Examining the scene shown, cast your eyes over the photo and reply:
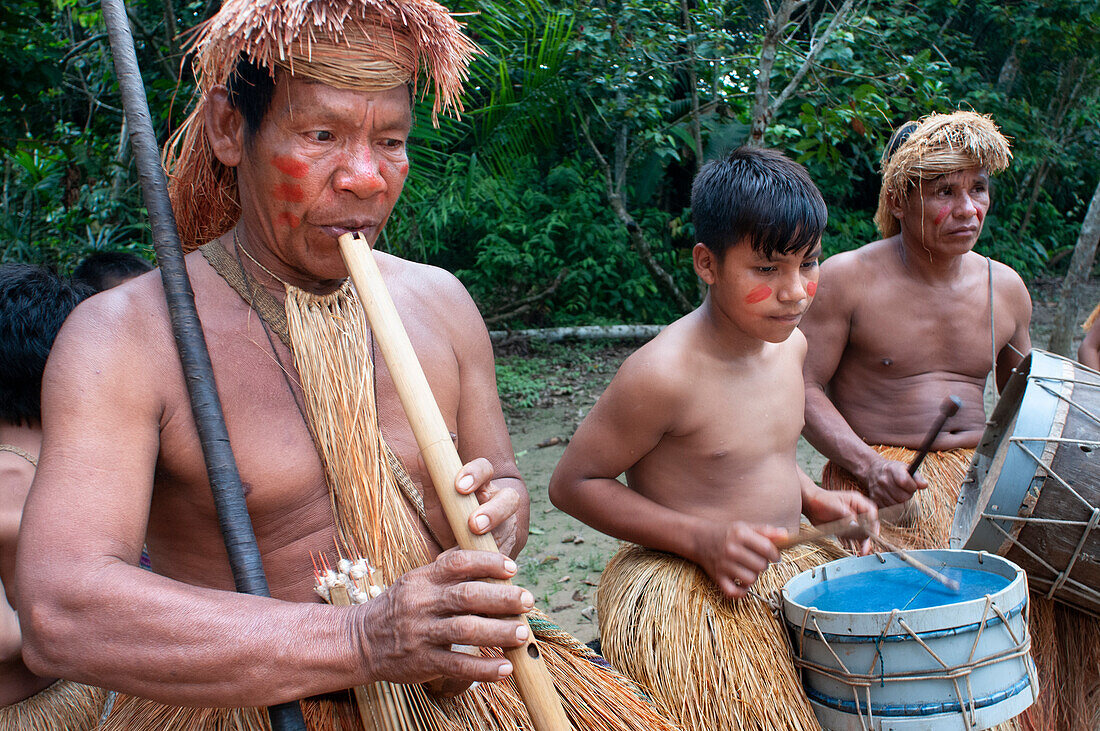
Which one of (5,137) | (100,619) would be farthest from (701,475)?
(5,137)

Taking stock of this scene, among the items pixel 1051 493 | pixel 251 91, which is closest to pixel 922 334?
pixel 1051 493

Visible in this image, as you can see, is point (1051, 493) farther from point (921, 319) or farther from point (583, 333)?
point (583, 333)

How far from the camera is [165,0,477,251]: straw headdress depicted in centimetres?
142

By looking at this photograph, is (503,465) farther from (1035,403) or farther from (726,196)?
(1035,403)

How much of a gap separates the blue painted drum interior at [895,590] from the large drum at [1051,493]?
0.21m

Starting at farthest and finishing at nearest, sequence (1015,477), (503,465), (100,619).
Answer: (1015,477) < (503,465) < (100,619)

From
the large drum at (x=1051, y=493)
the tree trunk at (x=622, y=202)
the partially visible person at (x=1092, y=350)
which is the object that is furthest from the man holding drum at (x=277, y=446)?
the tree trunk at (x=622, y=202)

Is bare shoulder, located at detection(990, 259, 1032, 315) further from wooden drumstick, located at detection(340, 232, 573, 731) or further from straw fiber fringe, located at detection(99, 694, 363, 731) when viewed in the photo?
straw fiber fringe, located at detection(99, 694, 363, 731)

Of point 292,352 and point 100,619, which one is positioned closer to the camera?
point 100,619

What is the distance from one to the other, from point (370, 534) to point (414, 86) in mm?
883

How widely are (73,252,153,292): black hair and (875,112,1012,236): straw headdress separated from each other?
297 centimetres

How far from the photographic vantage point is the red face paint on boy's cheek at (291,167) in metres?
1.49

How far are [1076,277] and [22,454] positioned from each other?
21.1 ft

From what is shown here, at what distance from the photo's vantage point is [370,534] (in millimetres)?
1522
